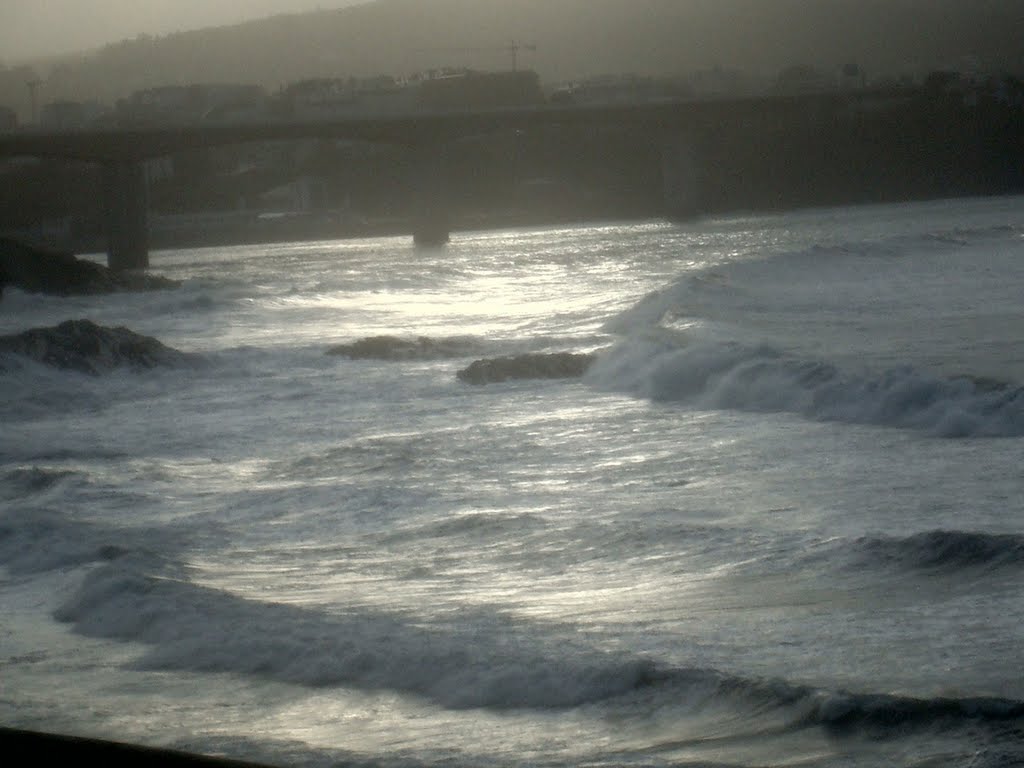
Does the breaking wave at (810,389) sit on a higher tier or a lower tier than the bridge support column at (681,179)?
lower

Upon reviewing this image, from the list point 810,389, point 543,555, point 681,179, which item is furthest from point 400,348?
point 681,179

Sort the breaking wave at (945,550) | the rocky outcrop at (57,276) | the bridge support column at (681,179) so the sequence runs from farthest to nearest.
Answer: the bridge support column at (681,179) → the rocky outcrop at (57,276) → the breaking wave at (945,550)

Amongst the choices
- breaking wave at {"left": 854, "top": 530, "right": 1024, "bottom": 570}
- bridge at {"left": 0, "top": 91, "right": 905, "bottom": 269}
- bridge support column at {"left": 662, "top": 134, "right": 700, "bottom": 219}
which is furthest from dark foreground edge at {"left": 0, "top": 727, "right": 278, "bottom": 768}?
bridge support column at {"left": 662, "top": 134, "right": 700, "bottom": 219}

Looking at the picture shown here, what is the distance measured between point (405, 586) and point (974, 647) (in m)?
3.80

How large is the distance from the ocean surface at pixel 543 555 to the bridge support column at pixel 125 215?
49.3 meters

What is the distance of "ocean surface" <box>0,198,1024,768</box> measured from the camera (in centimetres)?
751

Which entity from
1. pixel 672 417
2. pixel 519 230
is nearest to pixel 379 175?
pixel 519 230

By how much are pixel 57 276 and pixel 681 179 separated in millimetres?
46415

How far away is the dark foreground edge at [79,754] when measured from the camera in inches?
182

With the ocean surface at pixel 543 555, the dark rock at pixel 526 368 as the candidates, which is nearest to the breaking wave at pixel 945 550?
the ocean surface at pixel 543 555

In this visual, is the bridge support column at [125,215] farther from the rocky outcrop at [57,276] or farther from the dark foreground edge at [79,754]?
the dark foreground edge at [79,754]

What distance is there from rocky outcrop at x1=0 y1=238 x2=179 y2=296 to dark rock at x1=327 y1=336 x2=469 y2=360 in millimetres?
25859

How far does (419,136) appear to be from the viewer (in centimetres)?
8200

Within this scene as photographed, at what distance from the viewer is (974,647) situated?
8055 millimetres
